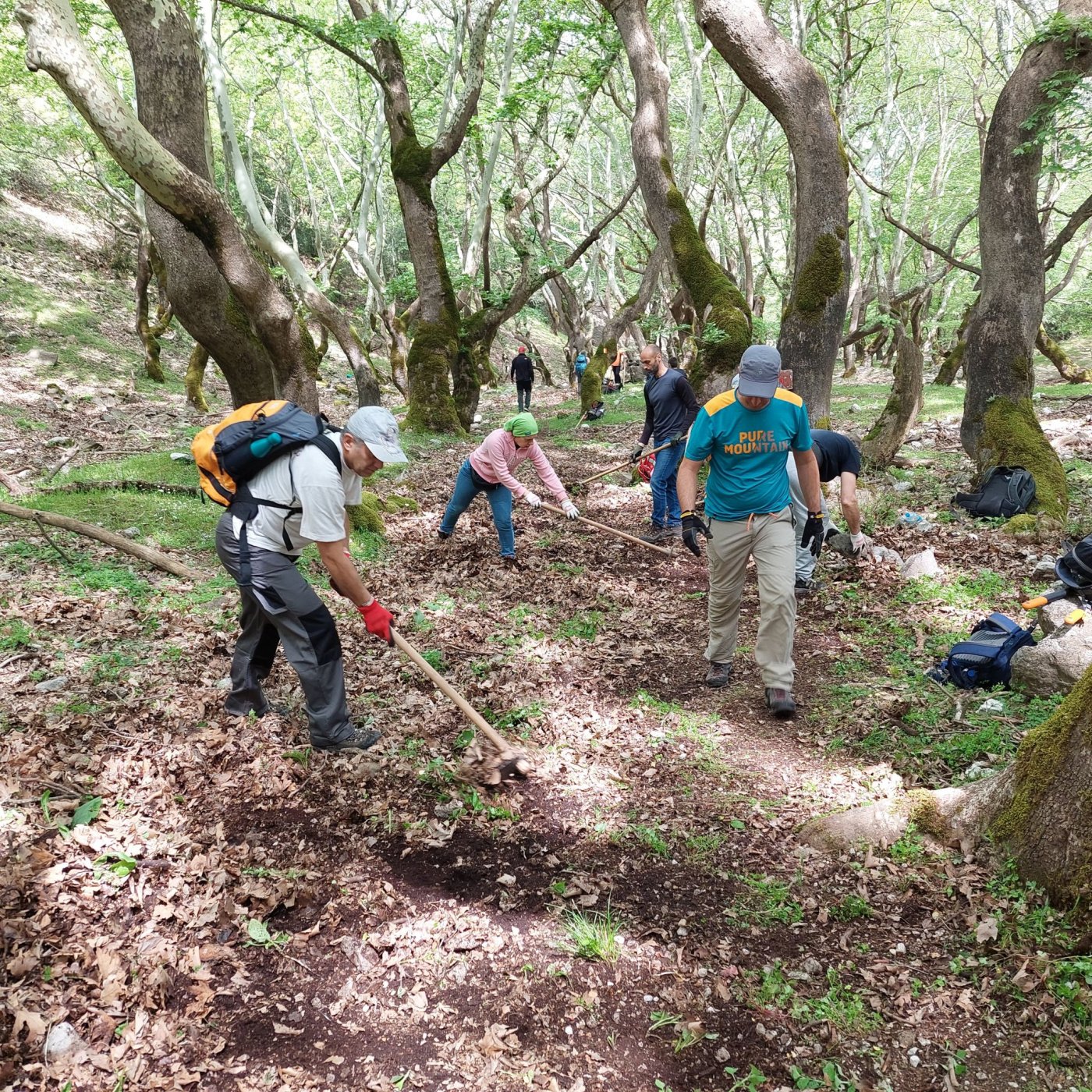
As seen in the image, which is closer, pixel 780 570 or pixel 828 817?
pixel 828 817

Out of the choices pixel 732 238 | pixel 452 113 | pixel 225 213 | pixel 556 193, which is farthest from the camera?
pixel 732 238

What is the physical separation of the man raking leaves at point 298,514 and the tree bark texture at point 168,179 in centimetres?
368

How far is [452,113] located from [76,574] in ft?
41.5

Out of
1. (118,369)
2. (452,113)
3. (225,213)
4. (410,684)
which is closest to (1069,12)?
(225,213)

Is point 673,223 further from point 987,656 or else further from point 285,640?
point 285,640

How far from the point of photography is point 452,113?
14.8 meters

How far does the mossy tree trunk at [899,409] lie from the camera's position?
407 inches

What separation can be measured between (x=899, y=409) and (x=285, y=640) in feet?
31.0

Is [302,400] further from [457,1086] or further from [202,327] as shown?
[457,1086]

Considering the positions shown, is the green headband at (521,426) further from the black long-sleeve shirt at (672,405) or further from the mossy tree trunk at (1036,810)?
the mossy tree trunk at (1036,810)

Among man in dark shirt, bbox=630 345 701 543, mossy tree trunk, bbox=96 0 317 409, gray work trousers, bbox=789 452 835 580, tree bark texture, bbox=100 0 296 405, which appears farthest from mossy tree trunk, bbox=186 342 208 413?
gray work trousers, bbox=789 452 835 580

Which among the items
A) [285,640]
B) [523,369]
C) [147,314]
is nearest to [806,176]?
[285,640]

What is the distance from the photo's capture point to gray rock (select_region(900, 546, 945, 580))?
6.72 meters

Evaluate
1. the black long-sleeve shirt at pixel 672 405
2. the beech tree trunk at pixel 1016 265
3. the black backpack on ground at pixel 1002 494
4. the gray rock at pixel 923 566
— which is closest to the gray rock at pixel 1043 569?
the gray rock at pixel 923 566
